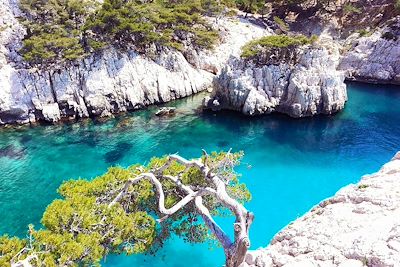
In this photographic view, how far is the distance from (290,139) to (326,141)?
3674 millimetres

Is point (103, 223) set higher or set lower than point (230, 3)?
lower

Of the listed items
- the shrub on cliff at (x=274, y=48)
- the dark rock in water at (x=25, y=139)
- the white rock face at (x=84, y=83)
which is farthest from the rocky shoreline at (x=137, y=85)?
the dark rock in water at (x=25, y=139)

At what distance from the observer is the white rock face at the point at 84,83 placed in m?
40.4

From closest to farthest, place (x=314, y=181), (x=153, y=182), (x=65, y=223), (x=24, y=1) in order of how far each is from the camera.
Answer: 1. (x=65, y=223)
2. (x=153, y=182)
3. (x=314, y=181)
4. (x=24, y=1)

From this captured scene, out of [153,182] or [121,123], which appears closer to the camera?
[153,182]

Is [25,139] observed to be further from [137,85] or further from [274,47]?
[274,47]

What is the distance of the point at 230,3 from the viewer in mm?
61906

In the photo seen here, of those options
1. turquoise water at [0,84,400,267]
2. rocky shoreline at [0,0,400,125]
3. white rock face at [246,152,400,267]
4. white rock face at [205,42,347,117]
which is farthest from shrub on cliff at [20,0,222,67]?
white rock face at [246,152,400,267]

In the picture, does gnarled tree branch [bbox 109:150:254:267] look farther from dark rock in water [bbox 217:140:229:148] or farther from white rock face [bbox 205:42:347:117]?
white rock face [bbox 205:42:347:117]

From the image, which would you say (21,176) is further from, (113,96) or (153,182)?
(153,182)

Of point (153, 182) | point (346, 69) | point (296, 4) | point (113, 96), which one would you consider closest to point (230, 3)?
point (296, 4)

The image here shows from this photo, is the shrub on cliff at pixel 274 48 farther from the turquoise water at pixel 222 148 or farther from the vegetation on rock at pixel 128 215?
the vegetation on rock at pixel 128 215

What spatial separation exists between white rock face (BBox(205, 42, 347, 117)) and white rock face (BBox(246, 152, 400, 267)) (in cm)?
2312

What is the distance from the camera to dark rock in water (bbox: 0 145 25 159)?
3369 centimetres
